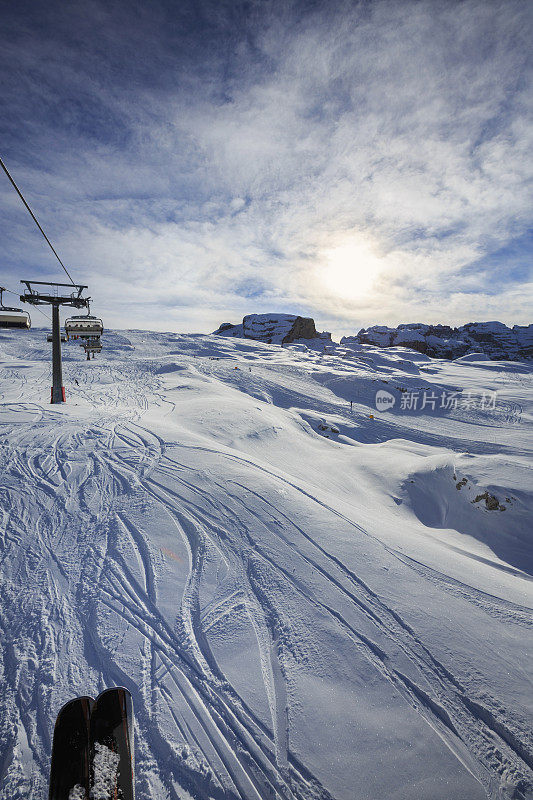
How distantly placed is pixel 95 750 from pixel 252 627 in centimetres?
165

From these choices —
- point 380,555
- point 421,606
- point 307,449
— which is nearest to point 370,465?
point 307,449

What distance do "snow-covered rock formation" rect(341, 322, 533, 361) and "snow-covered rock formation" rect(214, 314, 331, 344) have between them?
2504cm

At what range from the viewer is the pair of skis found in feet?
7.22

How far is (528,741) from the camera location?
104 inches

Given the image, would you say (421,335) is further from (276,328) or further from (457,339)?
(276,328)

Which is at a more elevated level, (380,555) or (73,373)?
(73,373)

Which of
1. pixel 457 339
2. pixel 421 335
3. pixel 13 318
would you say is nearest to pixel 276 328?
pixel 421 335

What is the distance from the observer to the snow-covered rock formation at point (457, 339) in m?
113

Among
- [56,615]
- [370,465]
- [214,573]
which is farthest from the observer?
[370,465]

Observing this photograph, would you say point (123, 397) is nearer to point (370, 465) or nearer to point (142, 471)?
point (142, 471)

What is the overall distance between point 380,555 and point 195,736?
342cm

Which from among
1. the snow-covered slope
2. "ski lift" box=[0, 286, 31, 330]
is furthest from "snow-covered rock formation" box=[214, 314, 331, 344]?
the snow-covered slope

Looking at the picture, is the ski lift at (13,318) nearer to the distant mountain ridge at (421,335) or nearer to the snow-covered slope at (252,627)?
the snow-covered slope at (252,627)

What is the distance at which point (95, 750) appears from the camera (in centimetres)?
238
